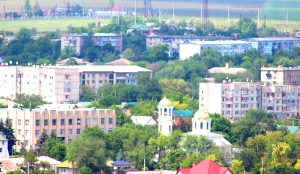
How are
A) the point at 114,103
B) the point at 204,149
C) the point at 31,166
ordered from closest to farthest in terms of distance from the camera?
the point at 31,166 < the point at 204,149 < the point at 114,103

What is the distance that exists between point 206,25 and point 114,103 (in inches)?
1915

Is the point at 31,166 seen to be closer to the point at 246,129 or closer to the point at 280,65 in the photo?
the point at 246,129

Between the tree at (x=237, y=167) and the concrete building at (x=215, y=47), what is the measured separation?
148 ft

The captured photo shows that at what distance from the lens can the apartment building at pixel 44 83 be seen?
232ft

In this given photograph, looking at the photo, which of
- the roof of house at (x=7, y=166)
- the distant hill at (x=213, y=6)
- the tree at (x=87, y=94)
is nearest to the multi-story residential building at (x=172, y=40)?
the distant hill at (x=213, y=6)

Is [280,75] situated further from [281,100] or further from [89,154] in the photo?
[89,154]

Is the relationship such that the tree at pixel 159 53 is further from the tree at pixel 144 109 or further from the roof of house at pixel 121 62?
the tree at pixel 144 109

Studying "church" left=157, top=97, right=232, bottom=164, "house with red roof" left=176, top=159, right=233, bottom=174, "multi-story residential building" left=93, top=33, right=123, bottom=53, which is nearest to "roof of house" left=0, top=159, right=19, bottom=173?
"house with red roof" left=176, top=159, right=233, bottom=174

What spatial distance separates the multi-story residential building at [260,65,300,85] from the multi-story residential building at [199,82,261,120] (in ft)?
26.7

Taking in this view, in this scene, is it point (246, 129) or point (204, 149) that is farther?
point (246, 129)

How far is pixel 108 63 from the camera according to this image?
296 feet

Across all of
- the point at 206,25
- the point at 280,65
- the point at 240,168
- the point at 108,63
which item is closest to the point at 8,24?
the point at 206,25

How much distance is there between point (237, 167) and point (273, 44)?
54822 millimetres

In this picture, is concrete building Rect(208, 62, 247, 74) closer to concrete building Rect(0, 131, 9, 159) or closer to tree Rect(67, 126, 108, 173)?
concrete building Rect(0, 131, 9, 159)
